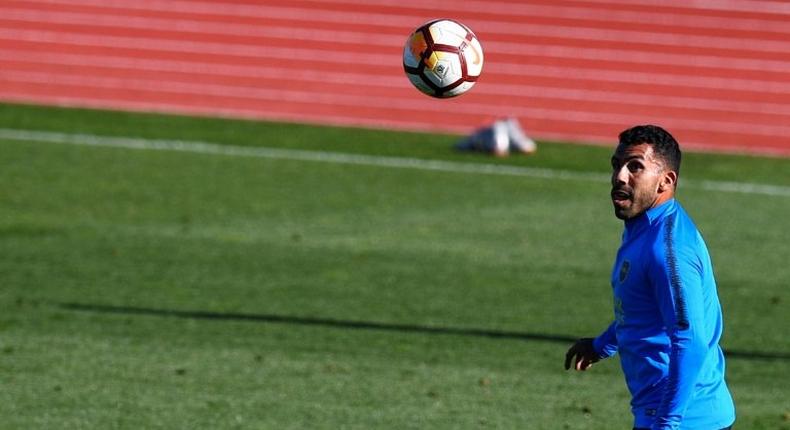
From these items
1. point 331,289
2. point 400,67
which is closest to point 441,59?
point 331,289

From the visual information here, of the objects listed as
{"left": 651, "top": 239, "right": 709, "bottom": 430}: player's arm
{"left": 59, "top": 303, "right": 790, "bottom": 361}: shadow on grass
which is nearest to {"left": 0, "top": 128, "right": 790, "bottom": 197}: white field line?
{"left": 59, "top": 303, "right": 790, "bottom": 361}: shadow on grass

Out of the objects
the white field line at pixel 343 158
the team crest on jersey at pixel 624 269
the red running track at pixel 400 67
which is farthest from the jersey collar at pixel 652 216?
the red running track at pixel 400 67

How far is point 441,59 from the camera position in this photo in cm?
859

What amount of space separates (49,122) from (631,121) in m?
8.87

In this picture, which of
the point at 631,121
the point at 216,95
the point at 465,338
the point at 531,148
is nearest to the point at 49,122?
the point at 216,95

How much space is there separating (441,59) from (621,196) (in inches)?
122

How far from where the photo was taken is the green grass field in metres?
9.55

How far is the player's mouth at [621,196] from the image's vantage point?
18.5 ft

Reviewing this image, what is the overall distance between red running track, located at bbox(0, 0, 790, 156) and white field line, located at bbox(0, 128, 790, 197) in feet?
11.0

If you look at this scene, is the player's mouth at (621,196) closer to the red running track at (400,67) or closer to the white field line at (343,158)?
the white field line at (343,158)

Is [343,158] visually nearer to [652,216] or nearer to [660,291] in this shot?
[652,216]

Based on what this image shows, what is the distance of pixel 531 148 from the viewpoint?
22.0 meters

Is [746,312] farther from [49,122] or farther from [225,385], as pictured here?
[49,122]

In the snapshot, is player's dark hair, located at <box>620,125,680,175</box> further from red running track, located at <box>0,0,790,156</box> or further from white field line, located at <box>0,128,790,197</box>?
red running track, located at <box>0,0,790,156</box>
